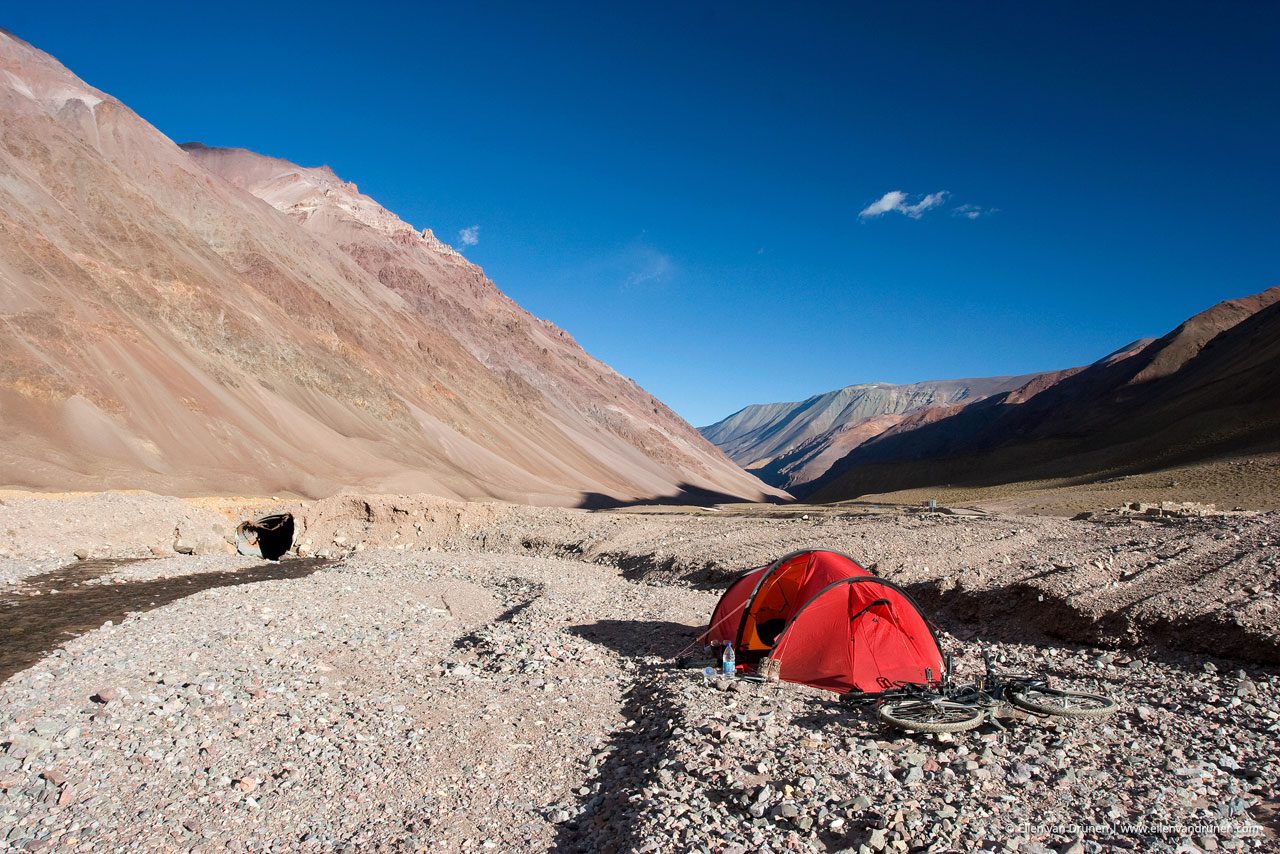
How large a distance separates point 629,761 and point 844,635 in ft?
12.5

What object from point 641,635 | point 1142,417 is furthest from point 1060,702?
point 1142,417

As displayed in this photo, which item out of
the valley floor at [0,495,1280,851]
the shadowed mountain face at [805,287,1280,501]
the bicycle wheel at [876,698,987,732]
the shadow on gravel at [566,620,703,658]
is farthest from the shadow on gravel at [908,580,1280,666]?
the shadowed mountain face at [805,287,1280,501]

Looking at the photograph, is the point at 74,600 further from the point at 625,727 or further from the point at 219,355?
the point at 219,355

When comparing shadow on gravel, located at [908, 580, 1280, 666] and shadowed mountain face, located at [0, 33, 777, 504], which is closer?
shadow on gravel, located at [908, 580, 1280, 666]

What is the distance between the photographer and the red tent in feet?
31.5

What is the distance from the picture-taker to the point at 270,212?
8581cm

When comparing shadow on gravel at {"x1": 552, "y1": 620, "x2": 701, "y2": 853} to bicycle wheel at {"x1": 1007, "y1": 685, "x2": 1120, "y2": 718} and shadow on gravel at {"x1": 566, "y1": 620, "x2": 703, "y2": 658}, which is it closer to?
shadow on gravel at {"x1": 566, "y1": 620, "x2": 703, "y2": 658}

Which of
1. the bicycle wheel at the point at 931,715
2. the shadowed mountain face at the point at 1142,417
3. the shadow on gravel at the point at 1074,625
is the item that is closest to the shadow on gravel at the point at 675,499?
the shadowed mountain face at the point at 1142,417

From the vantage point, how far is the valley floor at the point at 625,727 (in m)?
6.01

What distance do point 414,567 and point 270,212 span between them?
80151 millimetres

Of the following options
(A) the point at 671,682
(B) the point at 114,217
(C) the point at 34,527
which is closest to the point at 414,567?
(C) the point at 34,527

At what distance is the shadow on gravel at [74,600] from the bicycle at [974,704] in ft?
41.7

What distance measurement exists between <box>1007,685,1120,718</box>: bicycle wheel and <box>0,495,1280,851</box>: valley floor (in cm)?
18

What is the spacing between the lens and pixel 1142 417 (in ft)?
213
